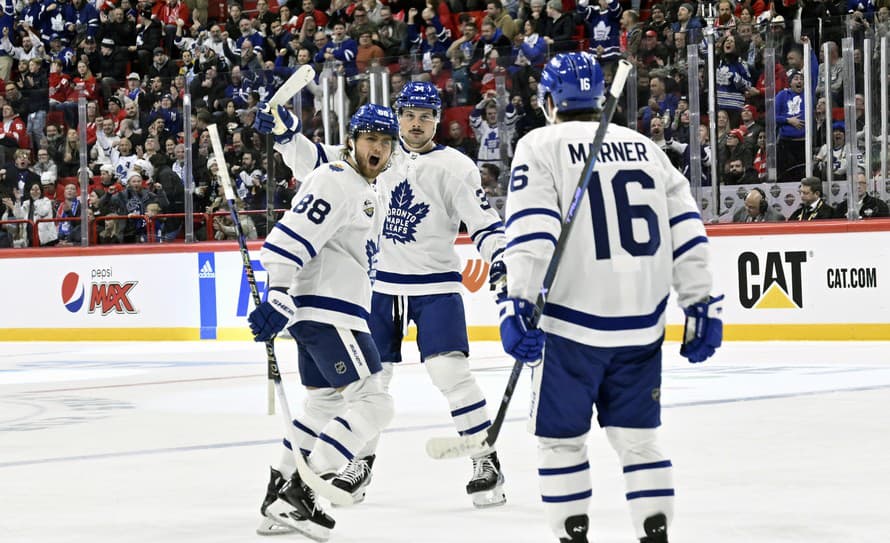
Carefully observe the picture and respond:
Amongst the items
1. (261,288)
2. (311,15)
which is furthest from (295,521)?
(311,15)

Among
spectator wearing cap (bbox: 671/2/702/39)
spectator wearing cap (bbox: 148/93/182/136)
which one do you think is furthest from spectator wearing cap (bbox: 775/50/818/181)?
spectator wearing cap (bbox: 148/93/182/136)

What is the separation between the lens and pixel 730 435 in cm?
624

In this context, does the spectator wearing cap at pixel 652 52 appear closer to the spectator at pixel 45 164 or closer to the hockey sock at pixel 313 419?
the spectator at pixel 45 164

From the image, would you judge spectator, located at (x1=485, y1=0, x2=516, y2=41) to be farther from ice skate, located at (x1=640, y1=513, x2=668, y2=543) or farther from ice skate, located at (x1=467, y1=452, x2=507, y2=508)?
ice skate, located at (x1=640, y1=513, x2=668, y2=543)

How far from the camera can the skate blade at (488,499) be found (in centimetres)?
475

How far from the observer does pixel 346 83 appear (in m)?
12.6

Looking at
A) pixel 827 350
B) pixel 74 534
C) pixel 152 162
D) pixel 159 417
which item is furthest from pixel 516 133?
pixel 74 534

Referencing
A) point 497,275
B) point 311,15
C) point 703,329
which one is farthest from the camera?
point 311,15

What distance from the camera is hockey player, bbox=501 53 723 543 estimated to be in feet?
11.6

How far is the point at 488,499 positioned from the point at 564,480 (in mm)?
1257

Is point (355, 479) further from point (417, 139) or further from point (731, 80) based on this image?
point (731, 80)

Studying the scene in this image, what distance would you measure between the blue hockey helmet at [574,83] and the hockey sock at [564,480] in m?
0.83

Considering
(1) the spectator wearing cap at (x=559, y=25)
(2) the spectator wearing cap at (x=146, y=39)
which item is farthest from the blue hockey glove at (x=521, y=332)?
(2) the spectator wearing cap at (x=146, y=39)

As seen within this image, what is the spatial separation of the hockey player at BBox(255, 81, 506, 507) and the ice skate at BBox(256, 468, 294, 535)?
3.06 feet
